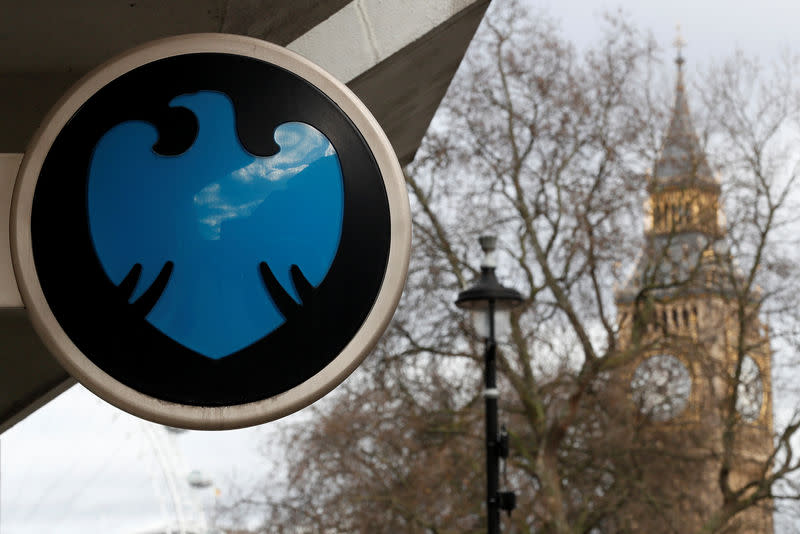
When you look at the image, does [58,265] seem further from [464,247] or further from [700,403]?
[700,403]

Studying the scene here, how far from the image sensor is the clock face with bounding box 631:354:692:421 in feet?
65.6

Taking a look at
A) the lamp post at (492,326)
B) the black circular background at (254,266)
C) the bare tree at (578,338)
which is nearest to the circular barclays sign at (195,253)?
the black circular background at (254,266)

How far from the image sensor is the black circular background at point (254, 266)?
174cm

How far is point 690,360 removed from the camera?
19906 millimetres

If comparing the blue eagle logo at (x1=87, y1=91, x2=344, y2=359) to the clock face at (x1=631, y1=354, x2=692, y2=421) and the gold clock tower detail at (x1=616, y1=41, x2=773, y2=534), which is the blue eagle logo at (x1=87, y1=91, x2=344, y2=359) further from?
the clock face at (x1=631, y1=354, x2=692, y2=421)

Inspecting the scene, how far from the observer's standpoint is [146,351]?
1.74 metres

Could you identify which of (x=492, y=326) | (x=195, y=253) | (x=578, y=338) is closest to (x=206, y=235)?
(x=195, y=253)

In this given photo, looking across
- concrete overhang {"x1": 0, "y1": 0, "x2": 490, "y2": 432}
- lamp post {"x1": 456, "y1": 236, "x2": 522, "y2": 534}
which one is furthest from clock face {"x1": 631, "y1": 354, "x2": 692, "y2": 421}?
concrete overhang {"x1": 0, "y1": 0, "x2": 490, "y2": 432}

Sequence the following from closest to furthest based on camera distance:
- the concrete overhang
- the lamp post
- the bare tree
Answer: the concrete overhang < the lamp post < the bare tree

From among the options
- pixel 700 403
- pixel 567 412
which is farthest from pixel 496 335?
pixel 700 403

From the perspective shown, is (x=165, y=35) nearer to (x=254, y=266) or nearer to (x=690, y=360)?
(x=254, y=266)

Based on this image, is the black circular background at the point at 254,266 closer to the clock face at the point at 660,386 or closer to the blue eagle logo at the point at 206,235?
the blue eagle logo at the point at 206,235

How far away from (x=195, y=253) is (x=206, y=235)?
0.11ft

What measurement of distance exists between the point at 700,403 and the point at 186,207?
19.5 meters
